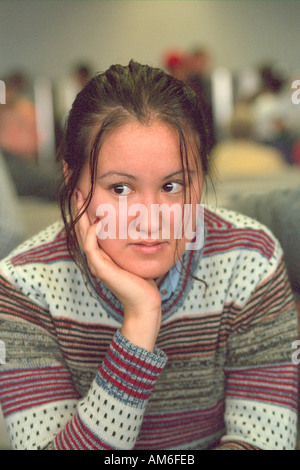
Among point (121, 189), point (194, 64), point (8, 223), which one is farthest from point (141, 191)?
point (194, 64)

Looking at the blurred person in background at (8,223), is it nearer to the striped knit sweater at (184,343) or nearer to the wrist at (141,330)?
the striped knit sweater at (184,343)

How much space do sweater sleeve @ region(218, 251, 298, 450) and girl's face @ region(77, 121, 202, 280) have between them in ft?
0.42

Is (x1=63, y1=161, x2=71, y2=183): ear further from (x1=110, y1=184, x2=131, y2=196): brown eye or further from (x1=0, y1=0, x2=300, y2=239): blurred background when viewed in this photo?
(x1=0, y1=0, x2=300, y2=239): blurred background

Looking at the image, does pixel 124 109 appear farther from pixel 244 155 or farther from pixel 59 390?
pixel 244 155

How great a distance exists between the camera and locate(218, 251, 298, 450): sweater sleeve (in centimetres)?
55

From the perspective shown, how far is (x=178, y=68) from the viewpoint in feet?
9.38

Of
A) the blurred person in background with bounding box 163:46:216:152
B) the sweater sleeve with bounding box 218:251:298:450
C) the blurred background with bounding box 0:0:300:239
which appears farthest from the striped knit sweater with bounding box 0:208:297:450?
the blurred person in background with bounding box 163:46:216:152

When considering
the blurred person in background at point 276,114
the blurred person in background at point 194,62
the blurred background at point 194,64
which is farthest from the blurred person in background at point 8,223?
the blurred person in background at point 194,62

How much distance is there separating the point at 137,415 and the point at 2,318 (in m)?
0.17

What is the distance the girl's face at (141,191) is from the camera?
460mm

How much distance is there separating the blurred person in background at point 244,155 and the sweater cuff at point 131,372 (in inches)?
33.4

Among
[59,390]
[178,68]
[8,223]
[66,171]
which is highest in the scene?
[178,68]

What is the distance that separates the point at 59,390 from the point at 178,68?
8.38 feet

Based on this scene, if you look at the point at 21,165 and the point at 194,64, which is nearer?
the point at 21,165
